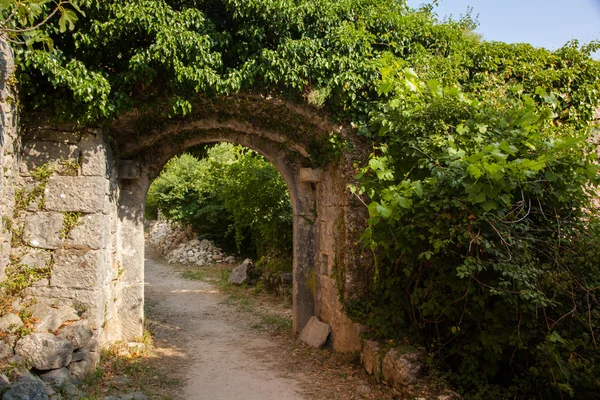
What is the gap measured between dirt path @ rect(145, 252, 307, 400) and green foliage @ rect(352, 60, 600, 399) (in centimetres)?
184

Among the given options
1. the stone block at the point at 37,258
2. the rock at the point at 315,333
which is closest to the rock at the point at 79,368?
the stone block at the point at 37,258

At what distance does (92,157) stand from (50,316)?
1636 mm

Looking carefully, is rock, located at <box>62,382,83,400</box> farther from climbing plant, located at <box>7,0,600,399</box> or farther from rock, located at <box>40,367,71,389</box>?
climbing plant, located at <box>7,0,600,399</box>

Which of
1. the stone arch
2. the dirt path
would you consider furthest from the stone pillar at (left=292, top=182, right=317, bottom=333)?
the dirt path

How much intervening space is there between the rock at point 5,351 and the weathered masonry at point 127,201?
899mm

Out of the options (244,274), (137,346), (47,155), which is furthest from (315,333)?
(244,274)

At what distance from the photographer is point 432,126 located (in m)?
4.17

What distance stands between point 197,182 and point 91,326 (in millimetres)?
11118

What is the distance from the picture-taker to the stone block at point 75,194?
15.3 feet

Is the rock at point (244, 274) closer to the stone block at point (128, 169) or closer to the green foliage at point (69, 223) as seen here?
the stone block at point (128, 169)

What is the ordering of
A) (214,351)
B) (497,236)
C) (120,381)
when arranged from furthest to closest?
(214,351)
(120,381)
(497,236)

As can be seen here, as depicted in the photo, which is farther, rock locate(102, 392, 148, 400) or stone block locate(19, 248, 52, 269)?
stone block locate(19, 248, 52, 269)

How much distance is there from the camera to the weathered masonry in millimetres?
4594

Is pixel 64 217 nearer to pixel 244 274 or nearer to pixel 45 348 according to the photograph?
pixel 45 348
